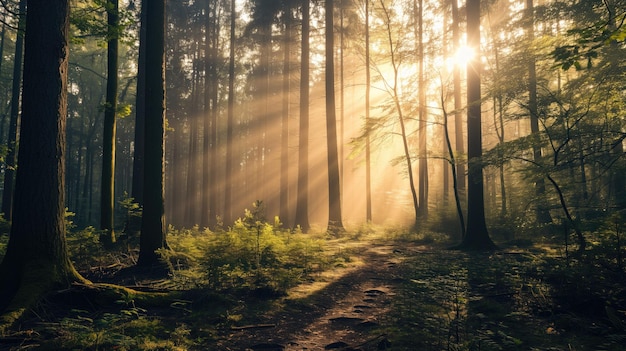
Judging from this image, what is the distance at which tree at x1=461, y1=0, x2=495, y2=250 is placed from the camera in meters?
11.4

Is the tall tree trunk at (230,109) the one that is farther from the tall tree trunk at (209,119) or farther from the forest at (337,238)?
the forest at (337,238)

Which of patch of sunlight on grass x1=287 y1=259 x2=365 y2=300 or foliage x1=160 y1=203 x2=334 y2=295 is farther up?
foliage x1=160 y1=203 x2=334 y2=295

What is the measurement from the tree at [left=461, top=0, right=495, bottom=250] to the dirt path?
16.0ft

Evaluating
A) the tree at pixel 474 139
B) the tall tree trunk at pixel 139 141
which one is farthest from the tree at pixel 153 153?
the tree at pixel 474 139

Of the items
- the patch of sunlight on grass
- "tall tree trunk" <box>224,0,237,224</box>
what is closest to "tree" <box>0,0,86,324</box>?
the patch of sunlight on grass

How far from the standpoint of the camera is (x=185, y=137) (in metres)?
37.4

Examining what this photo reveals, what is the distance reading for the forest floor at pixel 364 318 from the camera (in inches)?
157

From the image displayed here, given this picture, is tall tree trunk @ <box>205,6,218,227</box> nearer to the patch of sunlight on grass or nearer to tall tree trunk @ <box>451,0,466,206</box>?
tall tree trunk @ <box>451,0,466,206</box>

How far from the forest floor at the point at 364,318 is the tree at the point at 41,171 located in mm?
571

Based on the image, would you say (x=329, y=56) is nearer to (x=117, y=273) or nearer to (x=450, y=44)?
(x=450, y=44)

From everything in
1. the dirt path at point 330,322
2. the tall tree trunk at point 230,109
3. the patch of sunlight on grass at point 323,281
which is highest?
the tall tree trunk at point 230,109

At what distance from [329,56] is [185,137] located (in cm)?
2441

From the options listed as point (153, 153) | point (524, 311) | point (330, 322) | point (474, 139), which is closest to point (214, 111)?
point (153, 153)

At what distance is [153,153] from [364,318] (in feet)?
19.9
